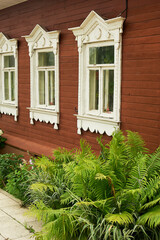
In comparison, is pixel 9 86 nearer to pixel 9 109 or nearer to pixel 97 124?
pixel 9 109

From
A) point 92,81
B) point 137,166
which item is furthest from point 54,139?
point 137,166

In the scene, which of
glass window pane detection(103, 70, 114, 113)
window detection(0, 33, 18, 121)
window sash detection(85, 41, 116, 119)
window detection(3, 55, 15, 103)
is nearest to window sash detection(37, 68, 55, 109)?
window detection(0, 33, 18, 121)

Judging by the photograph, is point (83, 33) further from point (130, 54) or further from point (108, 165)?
point (108, 165)

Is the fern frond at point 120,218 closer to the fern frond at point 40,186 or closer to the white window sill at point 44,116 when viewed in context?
the fern frond at point 40,186

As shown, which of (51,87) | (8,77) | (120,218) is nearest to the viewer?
(120,218)

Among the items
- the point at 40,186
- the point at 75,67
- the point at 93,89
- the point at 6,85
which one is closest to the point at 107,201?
the point at 40,186

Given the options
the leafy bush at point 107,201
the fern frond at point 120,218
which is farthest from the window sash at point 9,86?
the fern frond at point 120,218

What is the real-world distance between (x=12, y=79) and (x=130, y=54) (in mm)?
4827

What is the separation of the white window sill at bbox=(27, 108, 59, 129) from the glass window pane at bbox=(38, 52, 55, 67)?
1107 millimetres

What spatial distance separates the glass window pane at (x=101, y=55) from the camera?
6.23m

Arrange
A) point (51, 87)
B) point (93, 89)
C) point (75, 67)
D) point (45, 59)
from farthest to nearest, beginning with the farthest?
point (45, 59) → point (51, 87) → point (75, 67) → point (93, 89)

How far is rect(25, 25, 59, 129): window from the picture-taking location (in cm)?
767

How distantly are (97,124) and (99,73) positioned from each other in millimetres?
985

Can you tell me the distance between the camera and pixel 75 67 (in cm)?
711
